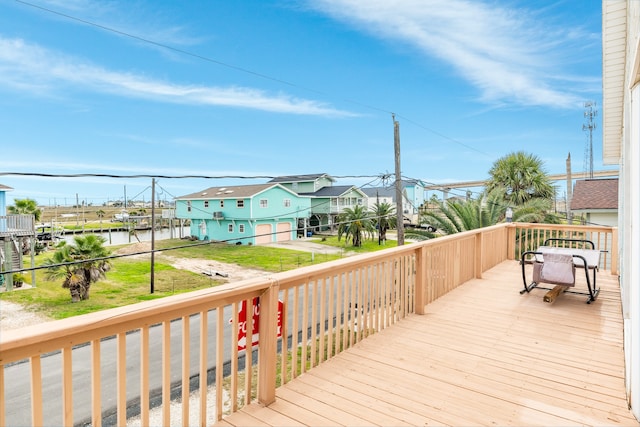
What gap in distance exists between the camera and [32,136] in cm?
1688

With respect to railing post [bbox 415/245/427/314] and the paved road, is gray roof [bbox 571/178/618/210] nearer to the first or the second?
railing post [bbox 415/245/427/314]

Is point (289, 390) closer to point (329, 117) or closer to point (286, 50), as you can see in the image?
point (286, 50)

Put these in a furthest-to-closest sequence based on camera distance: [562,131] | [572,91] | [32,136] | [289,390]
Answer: [562,131], [572,91], [32,136], [289,390]

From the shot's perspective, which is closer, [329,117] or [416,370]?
[416,370]

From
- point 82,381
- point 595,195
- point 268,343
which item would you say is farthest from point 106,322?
point 595,195

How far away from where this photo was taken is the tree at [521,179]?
1866 centimetres

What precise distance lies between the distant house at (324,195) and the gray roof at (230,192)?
15.8 feet

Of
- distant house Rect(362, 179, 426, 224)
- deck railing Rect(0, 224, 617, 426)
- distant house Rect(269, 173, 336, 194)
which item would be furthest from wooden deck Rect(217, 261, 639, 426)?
distant house Rect(362, 179, 426, 224)

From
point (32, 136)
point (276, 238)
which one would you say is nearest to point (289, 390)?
point (32, 136)

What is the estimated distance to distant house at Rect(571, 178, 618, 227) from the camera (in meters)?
10.7

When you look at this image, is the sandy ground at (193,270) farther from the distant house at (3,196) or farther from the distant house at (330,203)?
the distant house at (3,196)

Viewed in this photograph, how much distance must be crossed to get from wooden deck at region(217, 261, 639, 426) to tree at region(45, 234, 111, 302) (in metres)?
16.3

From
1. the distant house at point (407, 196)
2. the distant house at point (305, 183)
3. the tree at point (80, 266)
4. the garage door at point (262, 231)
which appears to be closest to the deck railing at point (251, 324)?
the tree at point (80, 266)

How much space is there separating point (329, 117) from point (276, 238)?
1373 centimetres
